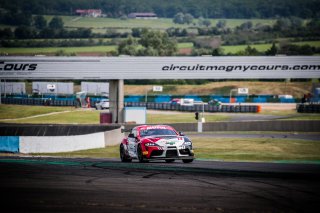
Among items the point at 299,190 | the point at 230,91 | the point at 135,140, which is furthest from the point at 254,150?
the point at 230,91

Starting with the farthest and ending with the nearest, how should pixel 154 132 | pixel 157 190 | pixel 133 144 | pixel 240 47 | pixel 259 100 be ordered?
pixel 240 47, pixel 259 100, pixel 133 144, pixel 154 132, pixel 157 190

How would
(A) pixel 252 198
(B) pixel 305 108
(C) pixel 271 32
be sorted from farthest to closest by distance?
(C) pixel 271 32 → (B) pixel 305 108 → (A) pixel 252 198

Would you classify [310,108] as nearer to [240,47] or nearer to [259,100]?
[259,100]

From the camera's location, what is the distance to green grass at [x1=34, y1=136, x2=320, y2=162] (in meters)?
28.4

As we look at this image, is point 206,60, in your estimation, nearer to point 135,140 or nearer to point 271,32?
point 135,140

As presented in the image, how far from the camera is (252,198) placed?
487 inches

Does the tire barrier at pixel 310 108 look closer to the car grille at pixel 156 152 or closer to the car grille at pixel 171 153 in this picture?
the car grille at pixel 171 153

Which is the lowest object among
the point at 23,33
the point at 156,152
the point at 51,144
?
the point at 51,144

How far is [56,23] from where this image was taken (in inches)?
7170

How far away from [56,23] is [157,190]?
17226 centimetres

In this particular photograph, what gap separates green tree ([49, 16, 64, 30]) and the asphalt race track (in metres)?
163

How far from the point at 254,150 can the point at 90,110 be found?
40077mm

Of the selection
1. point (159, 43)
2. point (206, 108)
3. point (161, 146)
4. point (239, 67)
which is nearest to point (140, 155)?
point (161, 146)

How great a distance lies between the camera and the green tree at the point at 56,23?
179m
